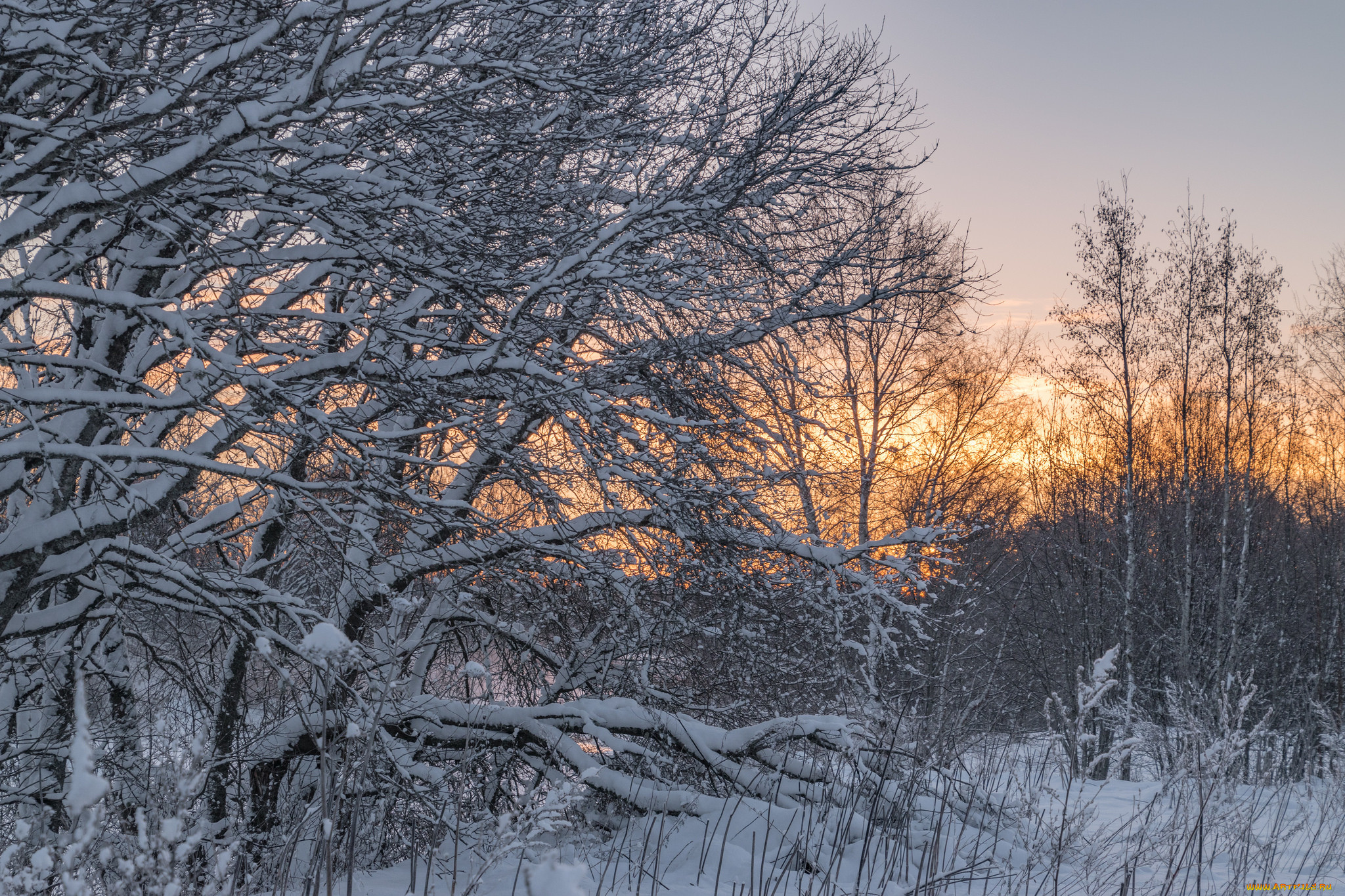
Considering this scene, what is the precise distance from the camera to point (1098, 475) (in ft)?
65.7

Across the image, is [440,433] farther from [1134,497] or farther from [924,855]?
[1134,497]

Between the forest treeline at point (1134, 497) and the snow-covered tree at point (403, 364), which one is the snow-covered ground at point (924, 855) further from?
the forest treeline at point (1134, 497)

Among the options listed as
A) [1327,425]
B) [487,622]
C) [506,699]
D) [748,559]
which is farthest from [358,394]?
[1327,425]

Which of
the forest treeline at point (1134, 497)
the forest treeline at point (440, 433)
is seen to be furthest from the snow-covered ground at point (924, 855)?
the forest treeline at point (1134, 497)

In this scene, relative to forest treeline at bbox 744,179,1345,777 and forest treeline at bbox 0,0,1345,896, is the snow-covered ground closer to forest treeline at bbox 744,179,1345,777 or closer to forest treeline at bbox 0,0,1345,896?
forest treeline at bbox 0,0,1345,896

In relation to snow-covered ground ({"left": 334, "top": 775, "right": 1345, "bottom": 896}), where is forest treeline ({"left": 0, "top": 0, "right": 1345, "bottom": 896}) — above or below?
above

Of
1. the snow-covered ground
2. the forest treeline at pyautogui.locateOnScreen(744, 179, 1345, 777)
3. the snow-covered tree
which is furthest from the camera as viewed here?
the forest treeline at pyautogui.locateOnScreen(744, 179, 1345, 777)

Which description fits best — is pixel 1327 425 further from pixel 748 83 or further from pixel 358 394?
pixel 358 394

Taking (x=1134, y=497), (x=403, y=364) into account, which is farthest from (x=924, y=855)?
(x=1134, y=497)

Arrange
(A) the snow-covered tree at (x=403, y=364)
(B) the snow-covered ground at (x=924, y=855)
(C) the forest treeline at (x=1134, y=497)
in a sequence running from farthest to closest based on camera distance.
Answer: (C) the forest treeline at (x=1134, y=497)
(A) the snow-covered tree at (x=403, y=364)
(B) the snow-covered ground at (x=924, y=855)

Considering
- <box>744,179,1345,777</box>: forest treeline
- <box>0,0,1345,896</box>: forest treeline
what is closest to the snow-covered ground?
<box>0,0,1345,896</box>: forest treeline

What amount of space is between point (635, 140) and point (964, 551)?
40.7 ft

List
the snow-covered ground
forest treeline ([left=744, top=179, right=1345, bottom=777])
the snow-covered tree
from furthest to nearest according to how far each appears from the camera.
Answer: forest treeline ([left=744, top=179, right=1345, bottom=777])
the snow-covered tree
the snow-covered ground

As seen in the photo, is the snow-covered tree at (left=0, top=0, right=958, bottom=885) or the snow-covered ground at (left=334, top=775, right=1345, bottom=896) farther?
the snow-covered tree at (left=0, top=0, right=958, bottom=885)
